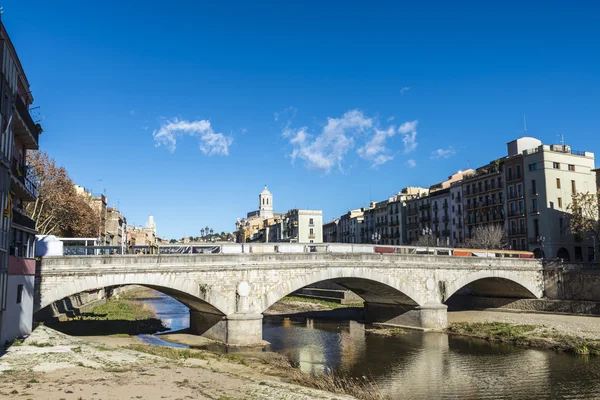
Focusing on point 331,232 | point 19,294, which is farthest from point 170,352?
point 331,232

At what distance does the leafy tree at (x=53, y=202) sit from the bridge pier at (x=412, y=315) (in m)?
34.0

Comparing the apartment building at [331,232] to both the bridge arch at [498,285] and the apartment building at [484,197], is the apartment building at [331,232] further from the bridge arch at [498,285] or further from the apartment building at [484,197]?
the bridge arch at [498,285]

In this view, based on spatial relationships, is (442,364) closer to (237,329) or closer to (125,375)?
(237,329)

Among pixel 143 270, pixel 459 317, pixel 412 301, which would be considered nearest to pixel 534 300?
pixel 459 317

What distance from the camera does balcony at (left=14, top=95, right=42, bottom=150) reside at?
27.5 meters

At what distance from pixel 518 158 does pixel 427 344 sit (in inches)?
1765

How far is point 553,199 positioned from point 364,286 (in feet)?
118

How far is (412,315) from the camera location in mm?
48562

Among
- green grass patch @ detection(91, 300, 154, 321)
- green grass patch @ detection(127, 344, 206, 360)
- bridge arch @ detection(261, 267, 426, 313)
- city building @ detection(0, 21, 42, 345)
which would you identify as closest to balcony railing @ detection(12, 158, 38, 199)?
city building @ detection(0, 21, 42, 345)

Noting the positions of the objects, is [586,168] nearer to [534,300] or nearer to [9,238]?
[534,300]

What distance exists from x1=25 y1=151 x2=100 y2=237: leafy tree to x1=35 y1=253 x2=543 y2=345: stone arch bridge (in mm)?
16957

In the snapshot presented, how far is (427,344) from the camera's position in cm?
4069

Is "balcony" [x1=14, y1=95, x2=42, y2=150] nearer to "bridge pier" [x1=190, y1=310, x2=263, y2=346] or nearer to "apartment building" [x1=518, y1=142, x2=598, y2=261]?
"bridge pier" [x1=190, y1=310, x2=263, y2=346]

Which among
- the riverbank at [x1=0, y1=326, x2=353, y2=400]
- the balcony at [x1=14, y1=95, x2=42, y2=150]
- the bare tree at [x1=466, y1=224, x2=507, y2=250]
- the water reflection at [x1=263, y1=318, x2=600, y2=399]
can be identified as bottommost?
the water reflection at [x1=263, y1=318, x2=600, y2=399]
